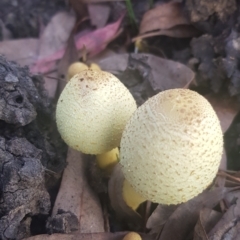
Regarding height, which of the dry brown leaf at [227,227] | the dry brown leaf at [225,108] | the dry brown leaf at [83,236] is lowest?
the dry brown leaf at [83,236]

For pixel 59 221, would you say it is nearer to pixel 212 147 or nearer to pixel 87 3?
pixel 212 147

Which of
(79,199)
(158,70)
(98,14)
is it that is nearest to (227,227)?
(79,199)

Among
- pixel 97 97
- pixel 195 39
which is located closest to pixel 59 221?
pixel 97 97

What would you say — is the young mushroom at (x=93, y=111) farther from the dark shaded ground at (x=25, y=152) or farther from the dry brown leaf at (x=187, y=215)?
the dry brown leaf at (x=187, y=215)

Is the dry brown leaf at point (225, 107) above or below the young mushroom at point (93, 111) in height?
below

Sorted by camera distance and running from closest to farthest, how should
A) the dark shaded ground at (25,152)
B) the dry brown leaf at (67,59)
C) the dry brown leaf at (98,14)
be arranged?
the dark shaded ground at (25,152) → the dry brown leaf at (67,59) → the dry brown leaf at (98,14)

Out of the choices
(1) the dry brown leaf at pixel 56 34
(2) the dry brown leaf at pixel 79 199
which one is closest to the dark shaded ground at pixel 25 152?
(2) the dry brown leaf at pixel 79 199
